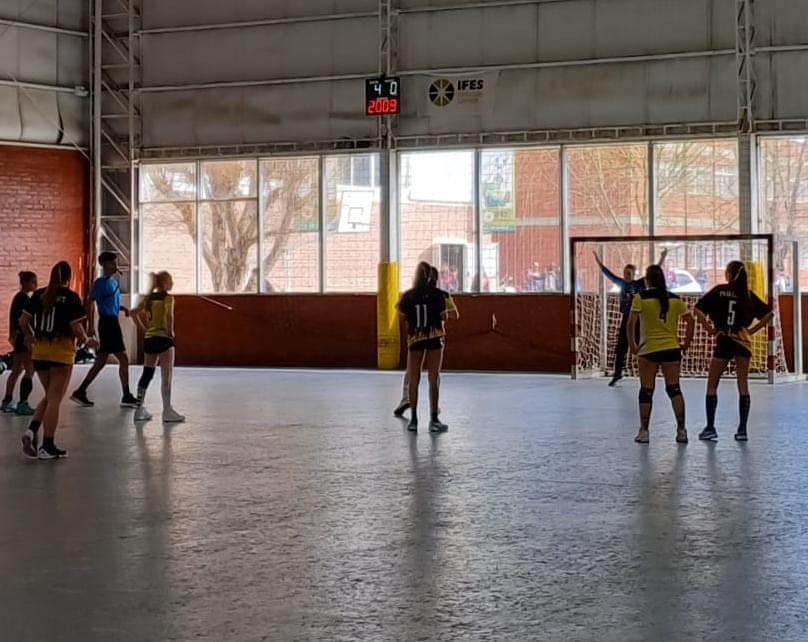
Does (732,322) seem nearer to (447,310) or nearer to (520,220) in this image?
(447,310)

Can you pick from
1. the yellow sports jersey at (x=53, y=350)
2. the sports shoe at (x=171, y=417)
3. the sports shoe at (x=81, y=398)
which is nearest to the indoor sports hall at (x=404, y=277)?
the yellow sports jersey at (x=53, y=350)

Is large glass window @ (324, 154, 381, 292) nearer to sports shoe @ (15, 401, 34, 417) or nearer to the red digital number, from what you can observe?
the red digital number

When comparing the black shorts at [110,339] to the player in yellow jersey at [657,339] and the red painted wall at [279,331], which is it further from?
the red painted wall at [279,331]

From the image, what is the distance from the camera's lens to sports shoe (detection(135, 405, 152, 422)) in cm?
1438

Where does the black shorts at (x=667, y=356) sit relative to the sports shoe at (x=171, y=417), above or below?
above

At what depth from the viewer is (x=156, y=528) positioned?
788cm

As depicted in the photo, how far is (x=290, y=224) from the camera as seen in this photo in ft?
82.3

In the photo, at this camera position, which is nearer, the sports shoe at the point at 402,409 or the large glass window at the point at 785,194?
the sports shoe at the point at 402,409

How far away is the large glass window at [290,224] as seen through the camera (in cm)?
2495

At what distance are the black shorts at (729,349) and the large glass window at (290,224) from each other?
44.7ft

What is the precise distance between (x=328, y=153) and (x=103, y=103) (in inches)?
213

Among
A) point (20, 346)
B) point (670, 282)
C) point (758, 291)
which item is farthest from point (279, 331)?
point (20, 346)

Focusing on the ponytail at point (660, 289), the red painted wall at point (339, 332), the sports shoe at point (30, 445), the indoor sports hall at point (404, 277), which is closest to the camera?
the indoor sports hall at point (404, 277)

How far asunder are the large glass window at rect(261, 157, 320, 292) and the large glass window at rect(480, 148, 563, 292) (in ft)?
11.8
